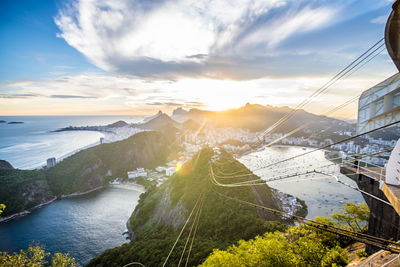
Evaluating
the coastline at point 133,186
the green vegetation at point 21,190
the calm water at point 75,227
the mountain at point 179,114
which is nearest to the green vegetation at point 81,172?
A: the green vegetation at point 21,190

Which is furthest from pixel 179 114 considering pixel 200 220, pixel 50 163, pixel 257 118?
pixel 200 220

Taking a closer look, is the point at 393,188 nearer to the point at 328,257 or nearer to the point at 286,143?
the point at 328,257

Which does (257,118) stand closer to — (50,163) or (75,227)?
(50,163)

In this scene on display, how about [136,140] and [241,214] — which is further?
[136,140]

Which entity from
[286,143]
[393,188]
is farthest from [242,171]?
[286,143]

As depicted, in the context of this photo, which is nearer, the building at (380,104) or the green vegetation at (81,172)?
the building at (380,104)

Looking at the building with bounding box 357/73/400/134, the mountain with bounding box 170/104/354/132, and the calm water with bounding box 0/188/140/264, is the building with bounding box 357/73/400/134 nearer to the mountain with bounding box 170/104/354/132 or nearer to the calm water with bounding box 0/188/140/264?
the calm water with bounding box 0/188/140/264

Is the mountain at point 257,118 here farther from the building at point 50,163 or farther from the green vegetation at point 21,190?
the green vegetation at point 21,190
